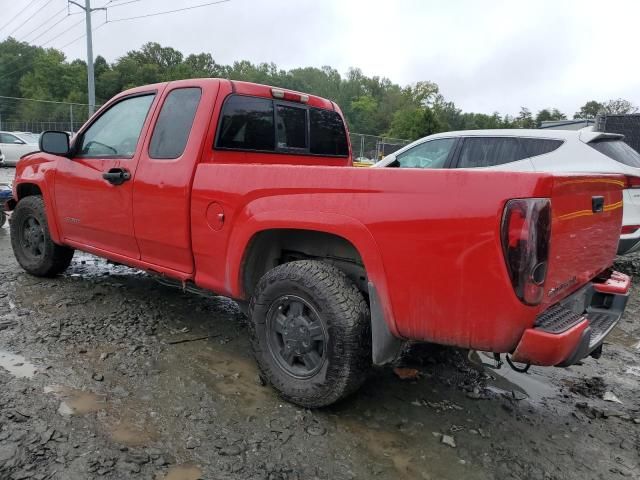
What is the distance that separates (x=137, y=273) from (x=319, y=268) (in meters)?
3.53

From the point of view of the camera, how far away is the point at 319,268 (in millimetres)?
2836

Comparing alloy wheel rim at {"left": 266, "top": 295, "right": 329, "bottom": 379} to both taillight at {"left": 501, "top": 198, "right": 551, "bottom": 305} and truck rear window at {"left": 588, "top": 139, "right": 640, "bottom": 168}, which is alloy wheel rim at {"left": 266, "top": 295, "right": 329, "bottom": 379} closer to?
taillight at {"left": 501, "top": 198, "right": 551, "bottom": 305}

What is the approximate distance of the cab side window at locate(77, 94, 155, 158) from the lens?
3996 millimetres

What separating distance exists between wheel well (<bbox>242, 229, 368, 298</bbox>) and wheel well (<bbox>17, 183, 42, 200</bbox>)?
3.24 m

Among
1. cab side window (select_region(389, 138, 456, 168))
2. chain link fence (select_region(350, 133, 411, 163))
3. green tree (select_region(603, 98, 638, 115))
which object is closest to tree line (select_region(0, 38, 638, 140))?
green tree (select_region(603, 98, 638, 115))

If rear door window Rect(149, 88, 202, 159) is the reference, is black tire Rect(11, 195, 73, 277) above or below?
below

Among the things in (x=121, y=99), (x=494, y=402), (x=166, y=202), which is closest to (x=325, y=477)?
(x=494, y=402)

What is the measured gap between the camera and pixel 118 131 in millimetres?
4211

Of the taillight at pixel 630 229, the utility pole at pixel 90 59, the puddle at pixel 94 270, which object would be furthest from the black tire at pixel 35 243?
the utility pole at pixel 90 59

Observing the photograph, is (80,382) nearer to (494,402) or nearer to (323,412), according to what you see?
(323,412)

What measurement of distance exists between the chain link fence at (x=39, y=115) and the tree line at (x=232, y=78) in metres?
34.5

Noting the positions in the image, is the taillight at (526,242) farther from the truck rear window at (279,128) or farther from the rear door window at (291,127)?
the rear door window at (291,127)

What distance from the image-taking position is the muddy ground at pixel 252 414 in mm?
2443

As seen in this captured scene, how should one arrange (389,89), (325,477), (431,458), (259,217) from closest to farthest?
(325,477), (431,458), (259,217), (389,89)
